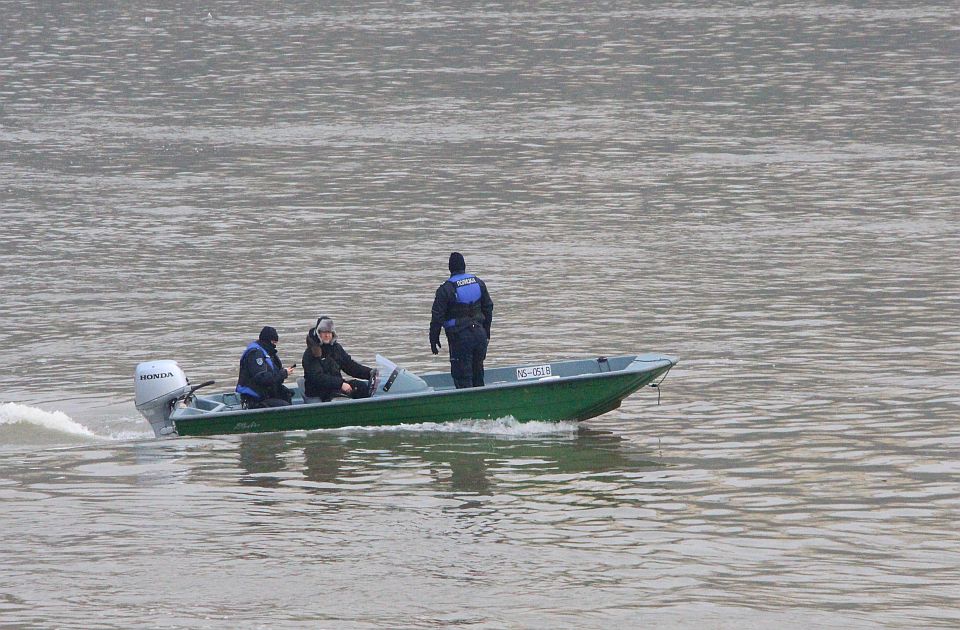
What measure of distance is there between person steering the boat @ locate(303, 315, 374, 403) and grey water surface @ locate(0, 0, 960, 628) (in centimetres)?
72

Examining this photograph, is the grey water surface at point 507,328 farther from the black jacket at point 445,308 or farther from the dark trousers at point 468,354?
the black jacket at point 445,308

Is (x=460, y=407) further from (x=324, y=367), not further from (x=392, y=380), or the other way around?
(x=324, y=367)

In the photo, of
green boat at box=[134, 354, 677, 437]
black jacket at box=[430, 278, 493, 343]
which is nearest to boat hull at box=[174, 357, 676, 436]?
green boat at box=[134, 354, 677, 437]

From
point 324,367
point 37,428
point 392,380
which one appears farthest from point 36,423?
point 392,380

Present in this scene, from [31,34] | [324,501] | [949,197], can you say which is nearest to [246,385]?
[324,501]

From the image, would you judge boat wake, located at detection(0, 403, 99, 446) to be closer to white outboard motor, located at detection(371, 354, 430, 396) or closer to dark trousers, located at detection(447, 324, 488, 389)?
white outboard motor, located at detection(371, 354, 430, 396)

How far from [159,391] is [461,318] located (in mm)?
3572

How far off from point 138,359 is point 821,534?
11215 mm

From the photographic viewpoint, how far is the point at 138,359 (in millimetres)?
22391

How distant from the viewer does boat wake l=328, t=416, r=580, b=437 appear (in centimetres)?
1842

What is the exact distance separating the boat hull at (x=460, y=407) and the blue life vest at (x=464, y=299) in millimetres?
959

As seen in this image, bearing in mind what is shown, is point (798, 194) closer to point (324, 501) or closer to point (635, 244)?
point (635, 244)

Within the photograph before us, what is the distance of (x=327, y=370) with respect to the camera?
18859 millimetres

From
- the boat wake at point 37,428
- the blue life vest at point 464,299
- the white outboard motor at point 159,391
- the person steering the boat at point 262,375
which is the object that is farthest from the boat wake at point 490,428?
the boat wake at point 37,428
